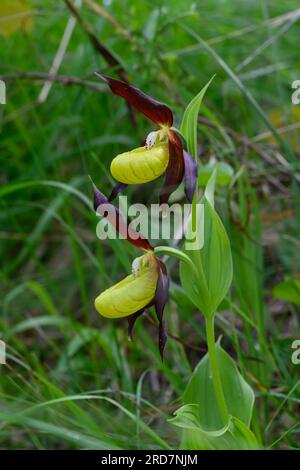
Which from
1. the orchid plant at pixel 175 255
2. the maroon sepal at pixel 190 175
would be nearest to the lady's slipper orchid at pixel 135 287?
the orchid plant at pixel 175 255

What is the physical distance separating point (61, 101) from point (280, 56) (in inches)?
23.9

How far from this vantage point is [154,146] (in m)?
0.78

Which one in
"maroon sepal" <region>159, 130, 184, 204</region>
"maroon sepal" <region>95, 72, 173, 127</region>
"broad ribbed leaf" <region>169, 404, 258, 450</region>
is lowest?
"broad ribbed leaf" <region>169, 404, 258, 450</region>

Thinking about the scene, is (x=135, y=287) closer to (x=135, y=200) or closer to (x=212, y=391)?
(x=212, y=391)

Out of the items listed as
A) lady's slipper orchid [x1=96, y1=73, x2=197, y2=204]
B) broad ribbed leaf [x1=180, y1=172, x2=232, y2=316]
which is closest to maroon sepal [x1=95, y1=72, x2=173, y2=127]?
lady's slipper orchid [x1=96, y1=73, x2=197, y2=204]

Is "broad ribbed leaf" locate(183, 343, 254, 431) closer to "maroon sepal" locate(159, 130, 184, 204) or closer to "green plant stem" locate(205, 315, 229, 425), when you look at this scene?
"green plant stem" locate(205, 315, 229, 425)

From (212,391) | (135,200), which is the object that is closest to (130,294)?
(212,391)

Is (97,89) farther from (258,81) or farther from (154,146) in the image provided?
(154,146)

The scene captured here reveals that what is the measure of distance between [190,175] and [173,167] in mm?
85

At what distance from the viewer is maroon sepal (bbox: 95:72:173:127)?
28.8 inches

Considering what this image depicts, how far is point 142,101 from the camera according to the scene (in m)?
0.76

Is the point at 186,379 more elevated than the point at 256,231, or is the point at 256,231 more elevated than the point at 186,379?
the point at 256,231

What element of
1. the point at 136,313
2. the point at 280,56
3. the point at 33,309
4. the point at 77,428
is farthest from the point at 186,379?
the point at 280,56
